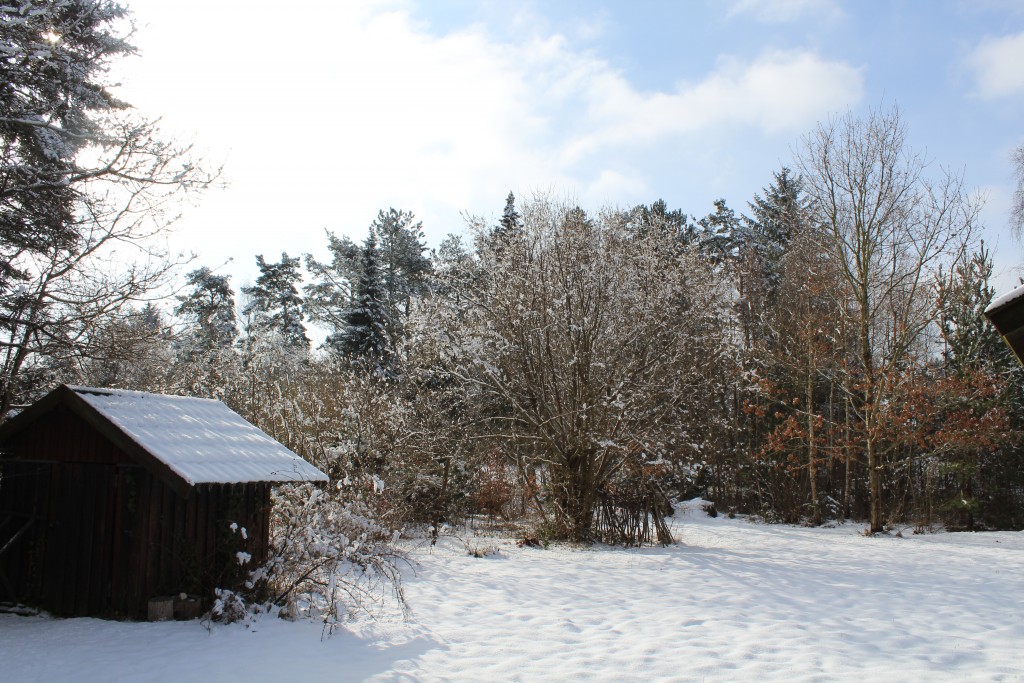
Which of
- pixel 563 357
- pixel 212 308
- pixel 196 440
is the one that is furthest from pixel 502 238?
pixel 212 308

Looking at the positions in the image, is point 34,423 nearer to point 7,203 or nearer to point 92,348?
point 92,348

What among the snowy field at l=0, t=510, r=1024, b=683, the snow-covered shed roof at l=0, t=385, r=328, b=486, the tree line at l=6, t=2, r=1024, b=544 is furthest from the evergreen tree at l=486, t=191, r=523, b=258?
the snow-covered shed roof at l=0, t=385, r=328, b=486

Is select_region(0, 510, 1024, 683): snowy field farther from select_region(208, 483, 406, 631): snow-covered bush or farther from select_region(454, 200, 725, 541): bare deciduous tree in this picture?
select_region(454, 200, 725, 541): bare deciduous tree

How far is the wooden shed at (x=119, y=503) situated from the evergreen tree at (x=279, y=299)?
33.8 meters

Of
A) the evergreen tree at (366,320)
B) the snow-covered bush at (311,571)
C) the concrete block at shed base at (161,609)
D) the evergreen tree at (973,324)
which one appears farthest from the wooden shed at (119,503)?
the evergreen tree at (366,320)

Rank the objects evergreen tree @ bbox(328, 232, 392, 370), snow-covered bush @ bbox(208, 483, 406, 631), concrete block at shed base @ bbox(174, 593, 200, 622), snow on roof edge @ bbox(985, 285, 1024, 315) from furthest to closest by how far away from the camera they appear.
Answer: evergreen tree @ bbox(328, 232, 392, 370)
snow-covered bush @ bbox(208, 483, 406, 631)
concrete block at shed base @ bbox(174, 593, 200, 622)
snow on roof edge @ bbox(985, 285, 1024, 315)

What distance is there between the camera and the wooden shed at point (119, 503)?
7531 millimetres

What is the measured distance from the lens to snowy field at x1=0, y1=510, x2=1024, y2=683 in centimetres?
618

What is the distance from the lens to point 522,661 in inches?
261

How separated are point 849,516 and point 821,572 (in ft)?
38.7

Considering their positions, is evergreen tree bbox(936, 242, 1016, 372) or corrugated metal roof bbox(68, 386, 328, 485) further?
evergreen tree bbox(936, 242, 1016, 372)

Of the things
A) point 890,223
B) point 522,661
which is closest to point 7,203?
point 522,661

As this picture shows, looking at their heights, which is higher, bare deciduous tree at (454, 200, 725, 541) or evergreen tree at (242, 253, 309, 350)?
evergreen tree at (242, 253, 309, 350)

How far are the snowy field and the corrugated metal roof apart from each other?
1.63 meters
